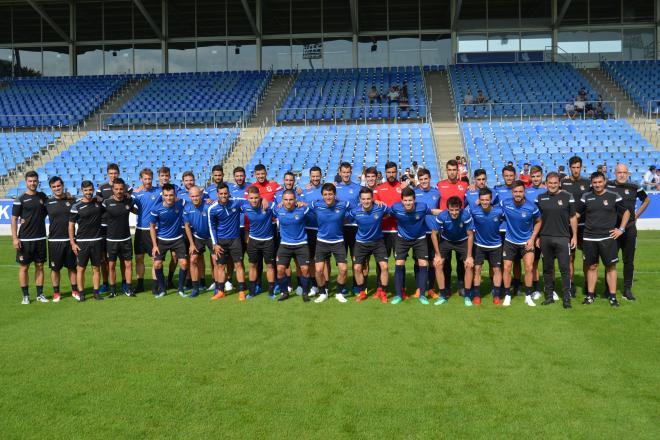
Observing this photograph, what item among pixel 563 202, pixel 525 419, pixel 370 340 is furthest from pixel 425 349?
pixel 563 202

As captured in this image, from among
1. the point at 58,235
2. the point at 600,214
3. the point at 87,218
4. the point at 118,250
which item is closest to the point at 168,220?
the point at 118,250

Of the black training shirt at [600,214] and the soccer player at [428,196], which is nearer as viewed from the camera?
the black training shirt at [600,214]

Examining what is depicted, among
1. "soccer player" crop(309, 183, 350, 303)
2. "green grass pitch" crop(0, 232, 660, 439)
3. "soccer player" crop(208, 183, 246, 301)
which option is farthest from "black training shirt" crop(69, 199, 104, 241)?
"soccer player" crop(309, 183, 350, 303)

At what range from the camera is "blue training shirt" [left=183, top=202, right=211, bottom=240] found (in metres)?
9.60

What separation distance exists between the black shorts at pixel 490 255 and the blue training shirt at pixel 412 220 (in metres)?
0.82

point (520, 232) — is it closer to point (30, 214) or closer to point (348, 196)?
point (348, 196)

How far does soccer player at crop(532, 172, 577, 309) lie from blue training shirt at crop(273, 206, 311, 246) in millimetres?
3419

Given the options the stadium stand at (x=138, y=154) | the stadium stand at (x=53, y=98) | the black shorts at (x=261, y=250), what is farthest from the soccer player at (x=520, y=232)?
the stadium stand at (x=53, y=98)

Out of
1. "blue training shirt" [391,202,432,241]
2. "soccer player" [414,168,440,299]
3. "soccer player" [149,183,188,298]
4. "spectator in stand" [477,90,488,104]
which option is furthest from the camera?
"spectator in stand" [477,90,488,104]

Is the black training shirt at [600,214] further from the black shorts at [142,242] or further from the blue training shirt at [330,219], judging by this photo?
the black shorts at [142,242]

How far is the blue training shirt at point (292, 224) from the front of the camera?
903 cm

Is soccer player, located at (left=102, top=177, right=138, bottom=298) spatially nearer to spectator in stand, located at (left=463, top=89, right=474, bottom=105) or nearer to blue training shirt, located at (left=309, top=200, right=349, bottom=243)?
blue training shirt, located at (left=309, top=200, right=349, bottom=243)

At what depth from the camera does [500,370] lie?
5.71m

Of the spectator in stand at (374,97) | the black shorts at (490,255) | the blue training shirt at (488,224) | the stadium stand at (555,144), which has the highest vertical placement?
the spectator in stand at (374,97)
